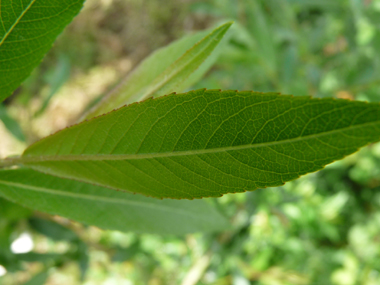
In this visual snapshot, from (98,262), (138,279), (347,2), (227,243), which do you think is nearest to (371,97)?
(347,2)

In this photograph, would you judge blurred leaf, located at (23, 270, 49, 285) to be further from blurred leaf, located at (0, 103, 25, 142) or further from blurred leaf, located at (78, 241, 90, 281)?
blurred leaf, located at (0, 103, 25, 142)

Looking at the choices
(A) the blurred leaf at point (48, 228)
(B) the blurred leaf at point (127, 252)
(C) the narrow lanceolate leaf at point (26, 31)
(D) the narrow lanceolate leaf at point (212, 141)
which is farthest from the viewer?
(B) the blurred leaf at point (127, 252)

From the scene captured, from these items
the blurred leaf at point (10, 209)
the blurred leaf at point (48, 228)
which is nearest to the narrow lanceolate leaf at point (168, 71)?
the blurred leaf at point (10, 209)

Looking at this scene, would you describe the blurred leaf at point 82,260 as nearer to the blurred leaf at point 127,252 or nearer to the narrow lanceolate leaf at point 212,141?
the blurred leaf at point 127,252

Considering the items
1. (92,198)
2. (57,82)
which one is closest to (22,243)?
(57,82)

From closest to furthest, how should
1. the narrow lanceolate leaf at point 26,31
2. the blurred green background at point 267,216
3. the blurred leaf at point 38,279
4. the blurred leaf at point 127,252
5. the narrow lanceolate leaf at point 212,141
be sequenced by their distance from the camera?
the narrow lanceolate leaf at point 212,141 → the narrow lanceolate leaf at point 26,31 → the blurred leaf at point 38,279 → the blurred green background at point 267,216 → the blurred leaf at point 127,252

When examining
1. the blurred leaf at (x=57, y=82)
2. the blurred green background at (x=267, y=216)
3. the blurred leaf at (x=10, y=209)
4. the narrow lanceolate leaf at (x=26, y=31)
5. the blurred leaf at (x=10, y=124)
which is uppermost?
the blurred leaf at (x=57, y=82)

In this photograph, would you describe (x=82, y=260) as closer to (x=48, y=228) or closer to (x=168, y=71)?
(x=48, y=228)
